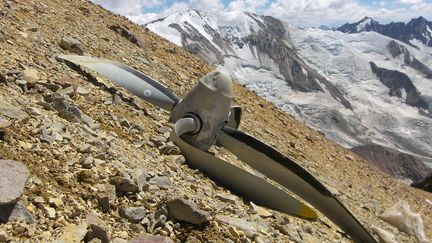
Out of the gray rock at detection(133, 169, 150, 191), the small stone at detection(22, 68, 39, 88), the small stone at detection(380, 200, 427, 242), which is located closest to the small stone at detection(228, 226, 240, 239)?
the gray rock at detection(133, 169, 150, 191)

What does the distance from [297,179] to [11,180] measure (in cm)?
564

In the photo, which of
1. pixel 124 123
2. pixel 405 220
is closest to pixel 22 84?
pixel 124 123

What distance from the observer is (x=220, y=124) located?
10992mm

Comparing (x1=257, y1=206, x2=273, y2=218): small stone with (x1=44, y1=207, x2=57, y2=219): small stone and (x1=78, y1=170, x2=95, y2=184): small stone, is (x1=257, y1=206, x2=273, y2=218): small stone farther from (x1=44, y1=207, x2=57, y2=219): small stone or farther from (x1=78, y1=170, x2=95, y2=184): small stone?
(x1=44, y1=207, x2=57, y2=219): small stone

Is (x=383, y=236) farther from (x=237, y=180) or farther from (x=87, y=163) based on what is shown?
(x=87, y=163)

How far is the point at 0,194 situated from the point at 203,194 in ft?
12.9

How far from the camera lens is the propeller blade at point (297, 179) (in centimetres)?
980

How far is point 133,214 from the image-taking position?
7.41m

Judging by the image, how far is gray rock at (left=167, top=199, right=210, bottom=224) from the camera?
298 inches

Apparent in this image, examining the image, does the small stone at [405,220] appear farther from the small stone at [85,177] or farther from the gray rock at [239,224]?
the small stone at [85,177]

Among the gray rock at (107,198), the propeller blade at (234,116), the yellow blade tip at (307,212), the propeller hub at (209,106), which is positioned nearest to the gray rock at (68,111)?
the propeller hub at (209,106)

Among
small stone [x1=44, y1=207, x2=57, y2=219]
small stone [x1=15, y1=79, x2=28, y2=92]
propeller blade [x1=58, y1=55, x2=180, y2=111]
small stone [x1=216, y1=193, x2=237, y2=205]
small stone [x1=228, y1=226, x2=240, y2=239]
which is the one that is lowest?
small stone [x1=216, y1=193, x2=237, y2=205]

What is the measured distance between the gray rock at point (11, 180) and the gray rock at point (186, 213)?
7.27ft

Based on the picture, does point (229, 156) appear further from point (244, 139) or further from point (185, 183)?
point (185, 183)
